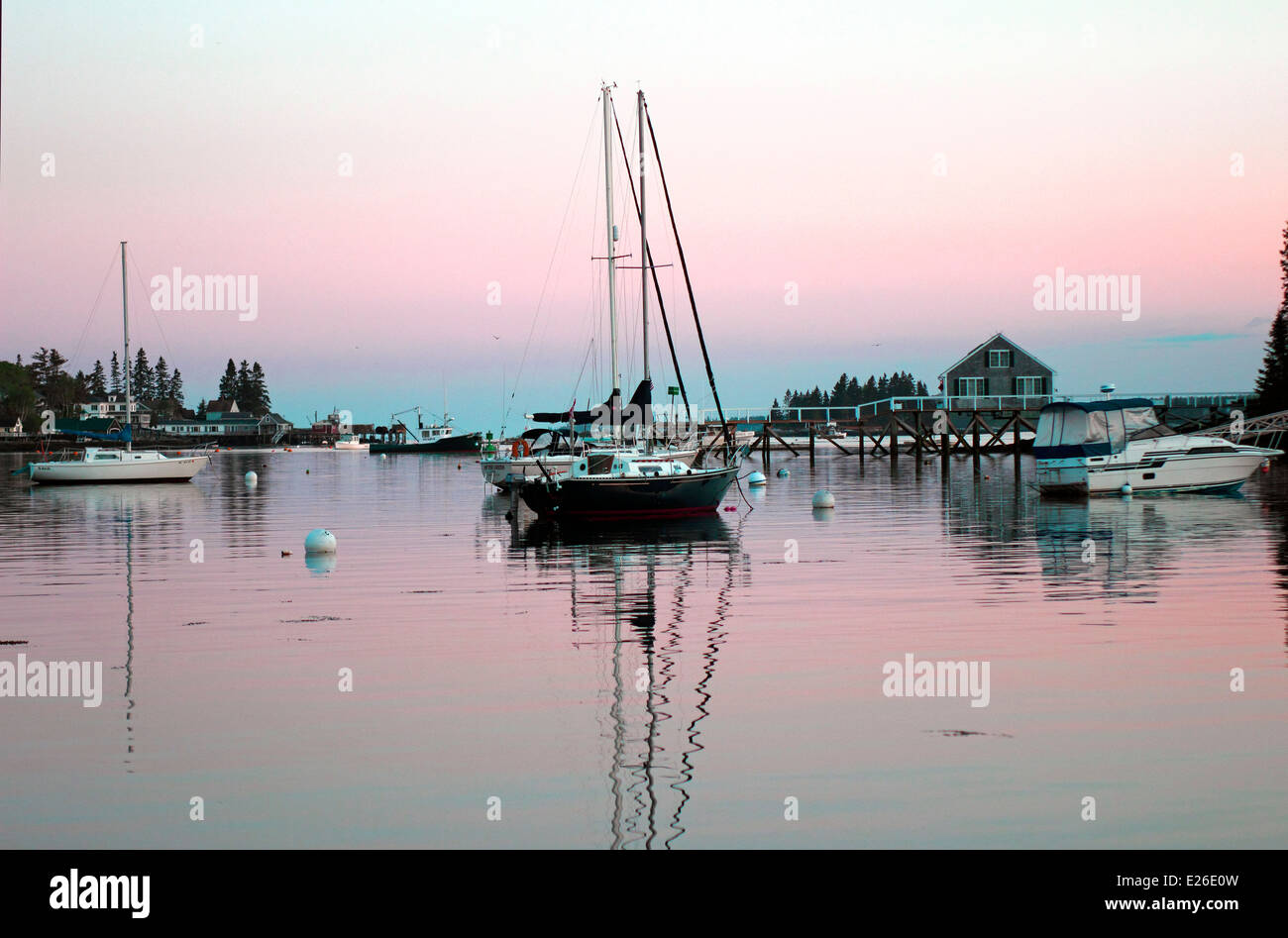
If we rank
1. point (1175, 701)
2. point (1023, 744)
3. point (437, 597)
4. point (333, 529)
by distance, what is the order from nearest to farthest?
point (1023, 744) → point (1175, 701) → point (437, 597) → point (333, 529)

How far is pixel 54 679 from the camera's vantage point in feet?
A: 50.8

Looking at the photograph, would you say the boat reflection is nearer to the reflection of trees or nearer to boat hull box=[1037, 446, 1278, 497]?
boat hull box=[1037, 446, 1278, 497]

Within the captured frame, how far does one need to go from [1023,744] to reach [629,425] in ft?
112

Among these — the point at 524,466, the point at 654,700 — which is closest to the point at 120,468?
the point at 524,466

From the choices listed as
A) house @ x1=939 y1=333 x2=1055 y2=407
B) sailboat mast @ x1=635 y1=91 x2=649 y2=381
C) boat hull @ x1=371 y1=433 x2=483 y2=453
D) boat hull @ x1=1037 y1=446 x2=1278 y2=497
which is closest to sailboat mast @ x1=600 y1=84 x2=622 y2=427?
sailboat mast @ x1=635 y1=91 x2=649 y2=381

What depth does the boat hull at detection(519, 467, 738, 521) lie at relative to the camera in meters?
38.5

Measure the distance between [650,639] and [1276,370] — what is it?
3081 inches

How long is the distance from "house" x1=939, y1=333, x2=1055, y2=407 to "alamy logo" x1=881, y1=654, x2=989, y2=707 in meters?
100

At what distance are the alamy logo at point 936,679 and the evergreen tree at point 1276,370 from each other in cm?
7469

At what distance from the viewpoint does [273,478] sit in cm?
9194

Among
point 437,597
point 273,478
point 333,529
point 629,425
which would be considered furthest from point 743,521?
point 273,478
